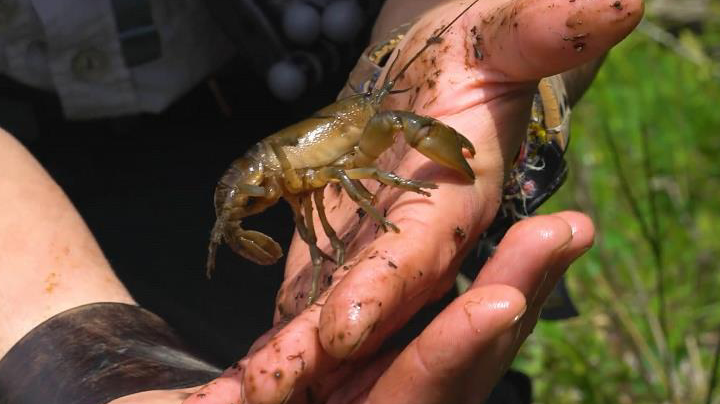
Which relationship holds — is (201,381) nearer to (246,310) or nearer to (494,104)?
(246,310)

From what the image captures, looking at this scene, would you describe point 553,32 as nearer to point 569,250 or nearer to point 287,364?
point 569,250

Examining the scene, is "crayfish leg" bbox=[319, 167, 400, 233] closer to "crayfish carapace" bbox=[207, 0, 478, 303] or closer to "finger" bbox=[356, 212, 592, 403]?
"crayfish carapace" bbox=[207, 0, 478, 303]

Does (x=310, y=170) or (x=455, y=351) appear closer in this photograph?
(x=455, y=351)

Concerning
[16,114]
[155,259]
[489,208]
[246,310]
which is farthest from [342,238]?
[16,114]

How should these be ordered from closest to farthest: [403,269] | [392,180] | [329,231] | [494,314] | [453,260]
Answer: [494,314]
[403,269]
[453,260]
[392,180]
[329,231]

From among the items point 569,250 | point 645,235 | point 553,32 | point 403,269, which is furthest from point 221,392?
point 645,235

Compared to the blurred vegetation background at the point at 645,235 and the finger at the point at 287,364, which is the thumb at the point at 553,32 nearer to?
the finger at the point at 287,364

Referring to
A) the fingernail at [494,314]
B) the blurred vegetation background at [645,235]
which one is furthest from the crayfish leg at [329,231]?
the blurred vegetation background at [645,235]
